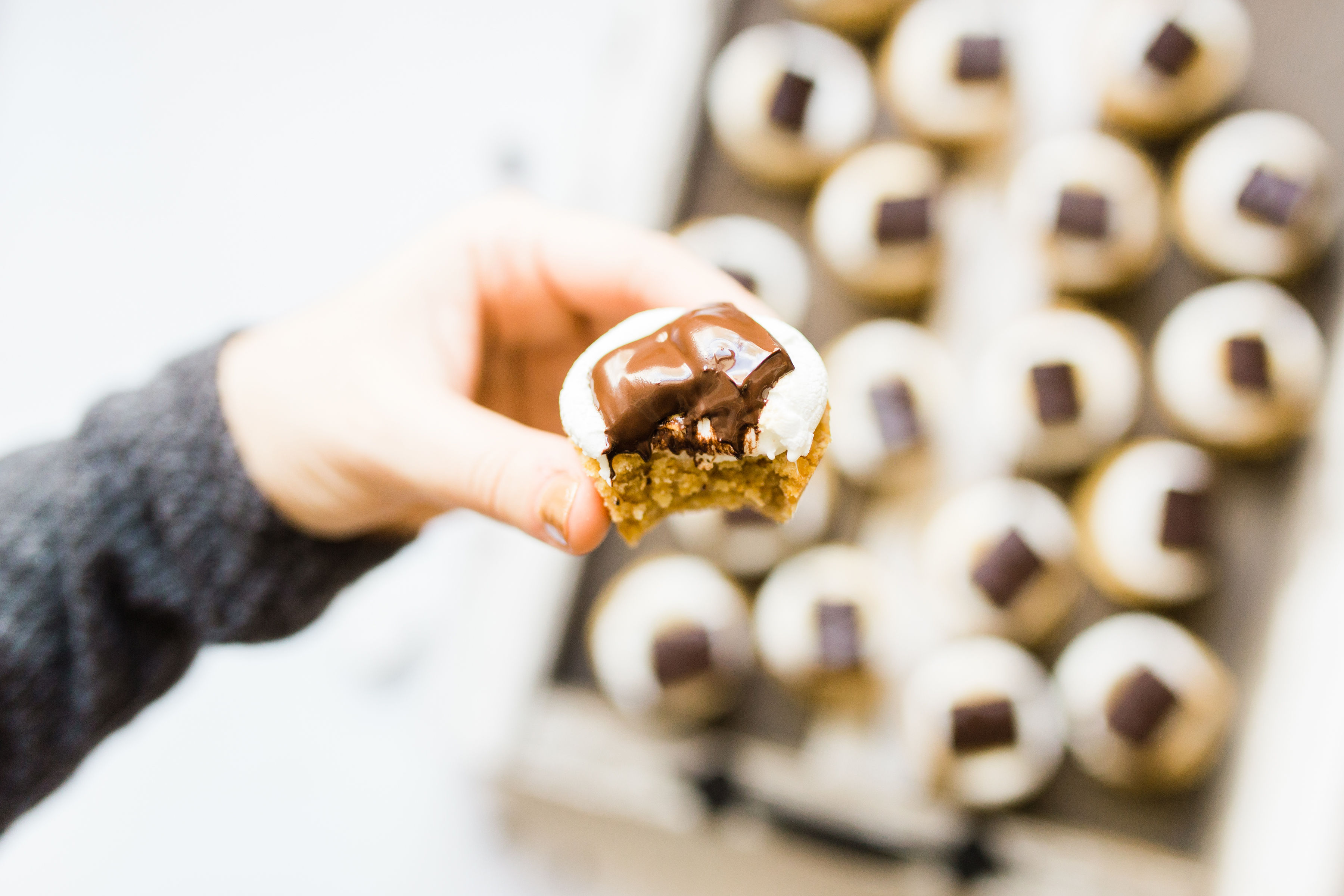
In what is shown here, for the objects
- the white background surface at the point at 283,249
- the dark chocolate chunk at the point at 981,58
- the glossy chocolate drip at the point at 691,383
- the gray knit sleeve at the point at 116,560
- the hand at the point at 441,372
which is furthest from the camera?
the white background surface at the point at 283,249

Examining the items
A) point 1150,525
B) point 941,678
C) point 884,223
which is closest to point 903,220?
point 884,223

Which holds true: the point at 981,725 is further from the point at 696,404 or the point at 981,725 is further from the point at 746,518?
the point at 696,404

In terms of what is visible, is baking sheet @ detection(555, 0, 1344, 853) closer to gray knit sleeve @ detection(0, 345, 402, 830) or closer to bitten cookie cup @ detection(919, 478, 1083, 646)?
bitten cookie cup @ detection(919, 478, 1083, 646)

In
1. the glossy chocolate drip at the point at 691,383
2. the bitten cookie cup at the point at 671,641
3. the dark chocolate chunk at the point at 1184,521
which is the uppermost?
the glossy chocolate drip at the point at 691,383

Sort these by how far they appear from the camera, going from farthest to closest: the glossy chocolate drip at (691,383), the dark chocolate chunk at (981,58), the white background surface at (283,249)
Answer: the white background surface at (283,249)
the dark chocolate chunk at (981,58)
the glossy chocolate drip at (691,383)

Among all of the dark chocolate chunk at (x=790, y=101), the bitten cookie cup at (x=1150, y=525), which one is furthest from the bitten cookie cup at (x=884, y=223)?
the bitten cookie cup at (x=1150, y=525)

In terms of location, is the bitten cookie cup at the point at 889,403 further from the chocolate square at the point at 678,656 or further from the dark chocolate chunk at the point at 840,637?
the chocolate square at the point at 678,656

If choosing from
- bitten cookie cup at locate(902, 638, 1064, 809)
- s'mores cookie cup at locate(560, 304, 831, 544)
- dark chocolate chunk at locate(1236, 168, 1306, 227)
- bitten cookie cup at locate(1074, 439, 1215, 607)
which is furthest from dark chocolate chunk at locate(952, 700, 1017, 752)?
dark chocolate chunk at locate(1236, 168, 1306, 227)

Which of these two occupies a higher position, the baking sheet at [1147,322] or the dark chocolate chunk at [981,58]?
the dark chocolate chunk at [981,58]
